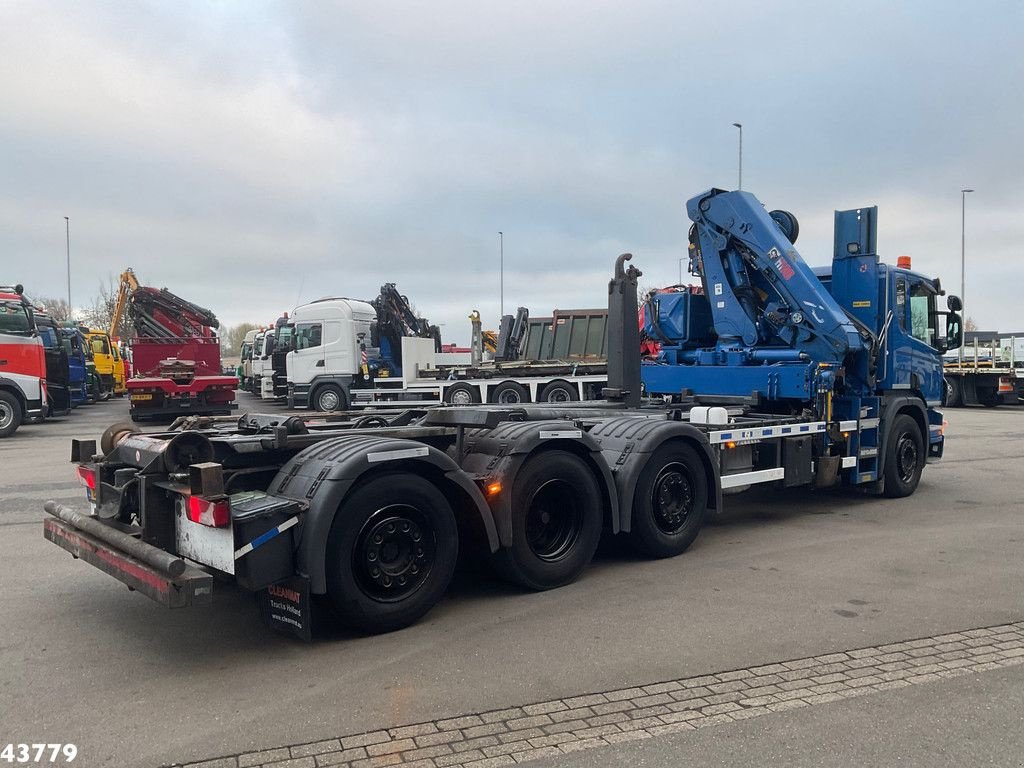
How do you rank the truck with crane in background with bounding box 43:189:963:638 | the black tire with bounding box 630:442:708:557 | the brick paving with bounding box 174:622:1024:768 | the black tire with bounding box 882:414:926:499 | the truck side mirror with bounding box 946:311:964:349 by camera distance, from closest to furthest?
the brick paving with bounding box 174:622:1024:768, the truck with crane in background with bounding box 43:189:963:638, the black tire with bounding box 630:442:708:557, the black tire with bounding box 882:414:926:499, the truck side mirror with bounding box 946:311:964:349

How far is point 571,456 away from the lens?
597 cm

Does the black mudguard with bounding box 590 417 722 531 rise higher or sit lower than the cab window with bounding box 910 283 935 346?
lower

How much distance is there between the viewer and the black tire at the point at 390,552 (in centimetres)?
462

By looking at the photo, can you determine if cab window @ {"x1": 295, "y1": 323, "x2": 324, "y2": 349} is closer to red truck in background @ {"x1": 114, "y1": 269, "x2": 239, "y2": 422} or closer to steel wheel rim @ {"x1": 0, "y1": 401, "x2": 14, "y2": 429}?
red truck in background @ {"x1": 114, "y1": 269, "x2": 239, "y2": 422}

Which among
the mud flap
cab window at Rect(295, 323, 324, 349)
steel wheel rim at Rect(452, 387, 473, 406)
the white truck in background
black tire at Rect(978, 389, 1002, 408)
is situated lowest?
the mud flap

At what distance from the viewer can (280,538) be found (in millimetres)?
4422

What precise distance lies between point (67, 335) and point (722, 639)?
85.5ft

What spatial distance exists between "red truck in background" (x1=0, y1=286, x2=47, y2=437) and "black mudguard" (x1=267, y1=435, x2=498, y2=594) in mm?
15412

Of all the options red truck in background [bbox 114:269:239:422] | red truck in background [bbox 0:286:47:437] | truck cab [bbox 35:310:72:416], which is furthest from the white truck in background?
red truck in background [bbox 0:286:47:437]

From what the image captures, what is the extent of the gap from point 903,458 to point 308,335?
55.0 feet

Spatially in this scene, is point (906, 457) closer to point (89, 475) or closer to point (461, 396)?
point (89, 475)

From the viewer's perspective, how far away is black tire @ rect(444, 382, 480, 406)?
63.9ft

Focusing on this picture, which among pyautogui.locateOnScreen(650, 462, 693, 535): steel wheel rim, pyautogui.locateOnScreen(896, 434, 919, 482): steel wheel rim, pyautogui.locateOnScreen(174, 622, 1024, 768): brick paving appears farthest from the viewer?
pyautogui.locateOnScreen(896, 434, 919, 482): steel wheel rim

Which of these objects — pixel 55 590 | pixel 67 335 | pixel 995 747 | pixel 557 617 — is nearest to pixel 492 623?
pixel 557 617
